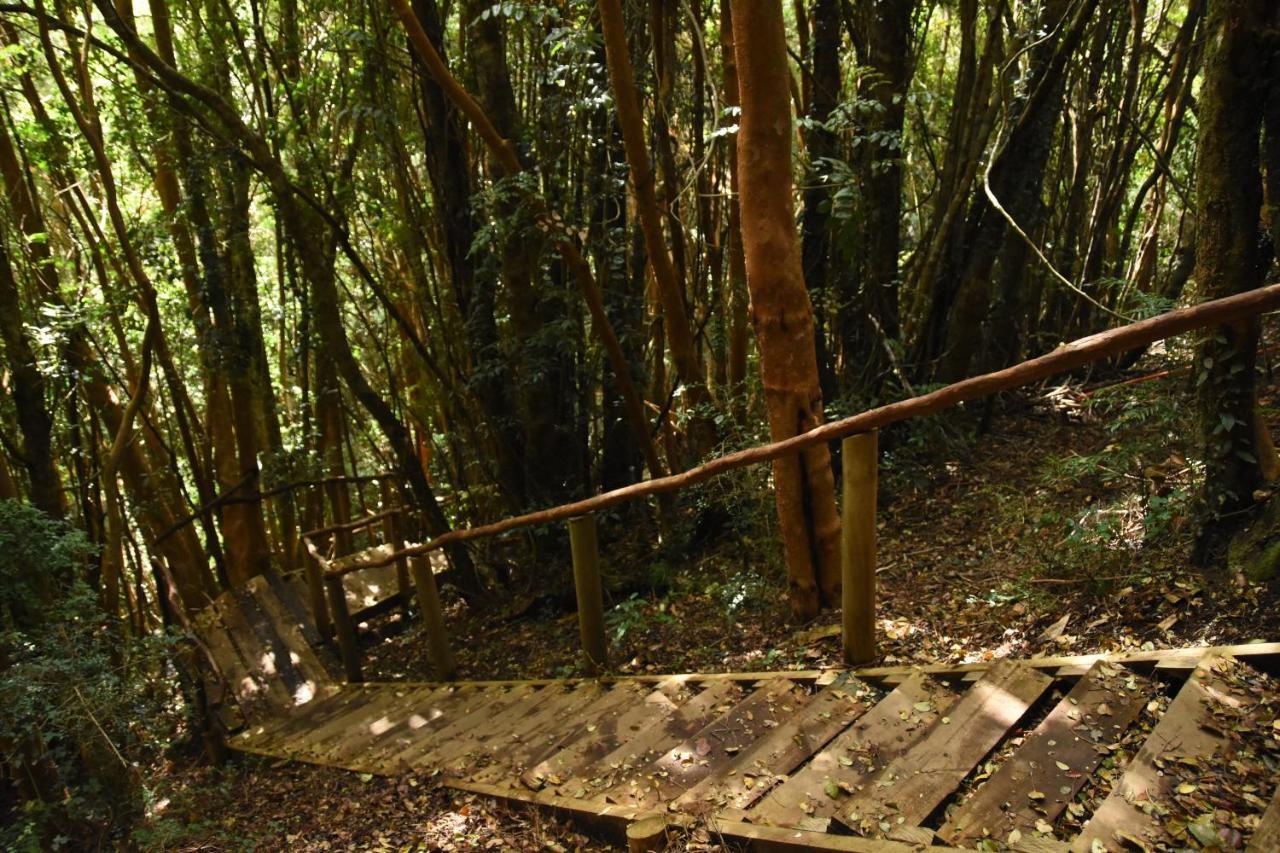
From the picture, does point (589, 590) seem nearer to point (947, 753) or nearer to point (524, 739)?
point (524, 739)

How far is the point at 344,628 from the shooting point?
575 centimetres

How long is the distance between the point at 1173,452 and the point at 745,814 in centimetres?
330

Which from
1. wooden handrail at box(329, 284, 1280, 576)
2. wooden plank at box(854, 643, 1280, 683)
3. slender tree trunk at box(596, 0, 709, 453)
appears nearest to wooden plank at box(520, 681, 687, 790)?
wooden handrail at box(329, 284, 1280, 576)

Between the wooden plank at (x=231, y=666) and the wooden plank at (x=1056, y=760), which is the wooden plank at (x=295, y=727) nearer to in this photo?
the wooden plank at (x=231, y=666)

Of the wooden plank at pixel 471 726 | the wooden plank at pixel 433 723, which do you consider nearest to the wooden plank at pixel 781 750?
the wooden plank at pixel 471 726

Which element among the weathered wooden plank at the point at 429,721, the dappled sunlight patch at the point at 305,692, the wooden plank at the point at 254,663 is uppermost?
the weathered wooden plank at the point at 429,721

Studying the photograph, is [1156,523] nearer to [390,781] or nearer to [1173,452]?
[1173,452]

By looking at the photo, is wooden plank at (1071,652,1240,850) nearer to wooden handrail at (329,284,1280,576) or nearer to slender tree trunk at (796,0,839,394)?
wooden handrail at (329,284,1280,576)

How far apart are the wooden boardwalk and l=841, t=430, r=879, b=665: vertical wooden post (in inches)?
5.5

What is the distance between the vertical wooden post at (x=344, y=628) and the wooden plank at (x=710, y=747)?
353 centimetres

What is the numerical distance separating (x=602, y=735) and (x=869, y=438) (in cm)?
143

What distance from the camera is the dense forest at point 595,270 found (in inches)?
139

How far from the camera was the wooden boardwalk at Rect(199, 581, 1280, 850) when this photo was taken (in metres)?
1.94

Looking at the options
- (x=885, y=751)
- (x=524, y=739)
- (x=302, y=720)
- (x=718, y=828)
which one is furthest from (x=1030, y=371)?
(x=302, y=720)
